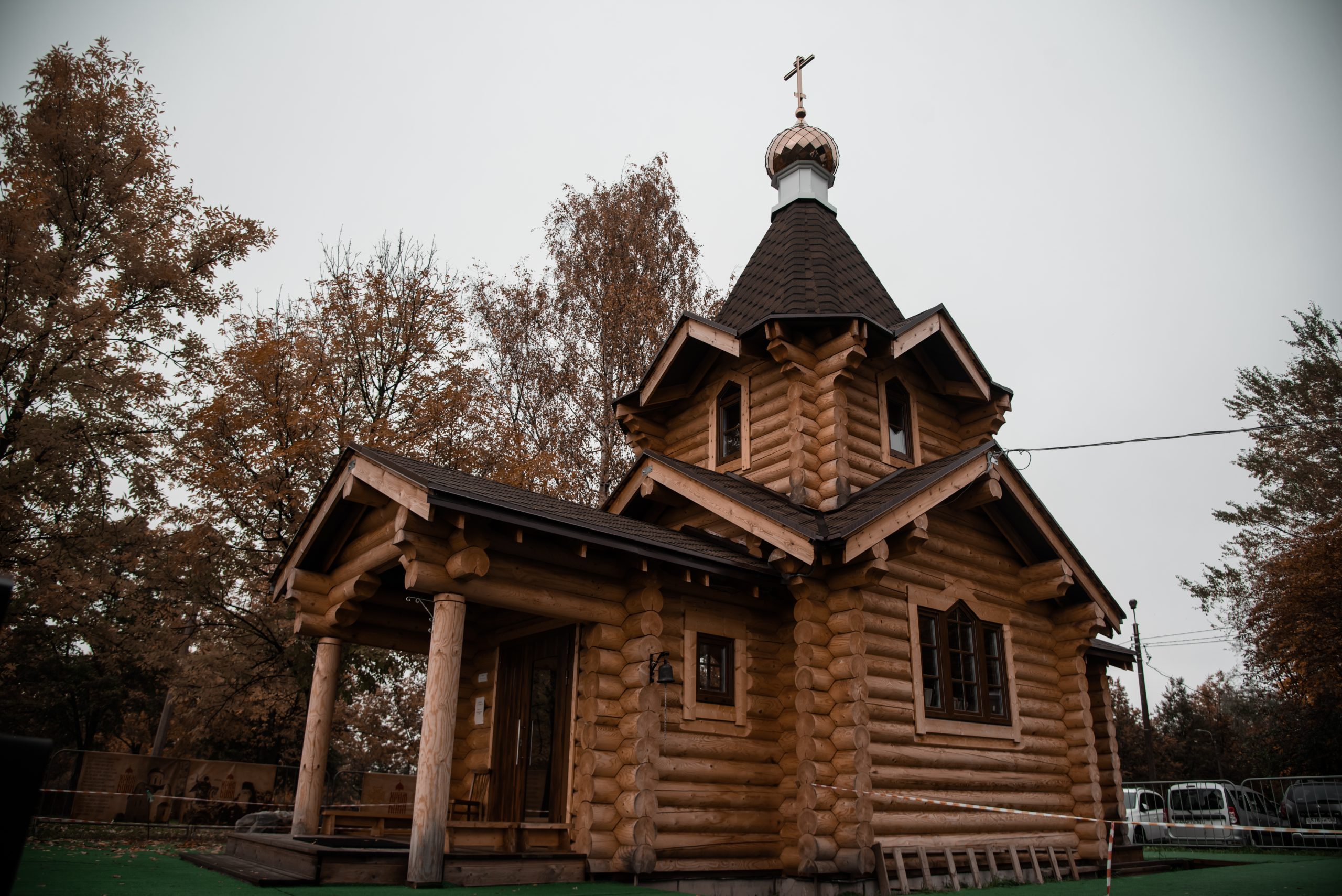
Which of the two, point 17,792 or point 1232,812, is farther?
point 1232,812

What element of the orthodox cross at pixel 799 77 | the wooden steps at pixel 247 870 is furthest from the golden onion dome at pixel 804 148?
the wooden steps at pixel 247 870

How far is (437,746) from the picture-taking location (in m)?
7.97

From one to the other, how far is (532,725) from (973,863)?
19.5 ft

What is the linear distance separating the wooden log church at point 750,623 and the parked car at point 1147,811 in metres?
10.5

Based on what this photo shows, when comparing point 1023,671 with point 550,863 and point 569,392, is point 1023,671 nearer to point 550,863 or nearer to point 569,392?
point 550,863

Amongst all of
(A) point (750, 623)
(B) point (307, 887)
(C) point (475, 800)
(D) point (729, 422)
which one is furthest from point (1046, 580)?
(B) point (307, 887)

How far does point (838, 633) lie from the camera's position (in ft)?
34.5

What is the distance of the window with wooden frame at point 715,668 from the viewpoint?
10359 mm

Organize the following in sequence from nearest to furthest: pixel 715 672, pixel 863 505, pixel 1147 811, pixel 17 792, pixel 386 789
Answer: pixel 17 792 → pixel 715 672 → pixel 863 505 → pixel 1147 811 → pixel 386 789

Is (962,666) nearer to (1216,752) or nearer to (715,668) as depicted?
(715,668)

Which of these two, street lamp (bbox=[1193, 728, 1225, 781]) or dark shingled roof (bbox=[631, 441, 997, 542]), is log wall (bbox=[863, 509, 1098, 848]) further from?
street lamp (bbox=[1193, 728, 1225, 781])

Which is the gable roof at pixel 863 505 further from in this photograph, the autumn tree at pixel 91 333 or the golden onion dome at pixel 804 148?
the autumn tree at pixel 91 333

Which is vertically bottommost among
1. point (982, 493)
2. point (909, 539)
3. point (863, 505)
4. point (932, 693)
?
point (932, 693)

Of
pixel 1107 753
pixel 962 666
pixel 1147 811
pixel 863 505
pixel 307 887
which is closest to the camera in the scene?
pixel 307 887
